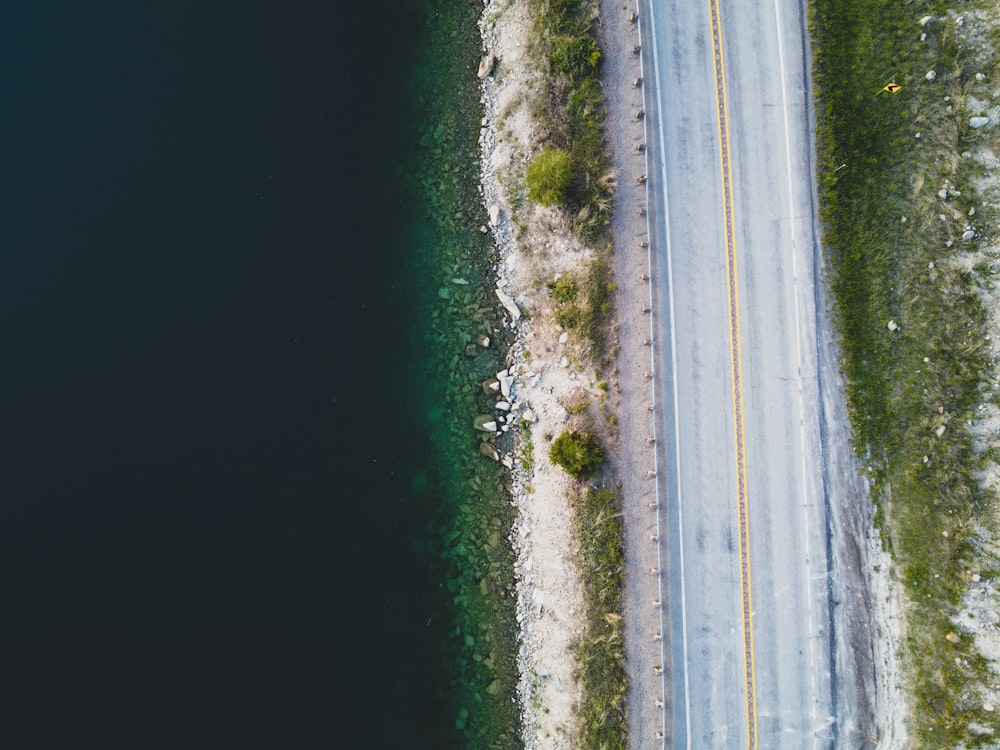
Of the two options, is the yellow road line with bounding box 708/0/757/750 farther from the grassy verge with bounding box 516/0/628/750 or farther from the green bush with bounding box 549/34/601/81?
the green bush with bounding box 549/34/601/81

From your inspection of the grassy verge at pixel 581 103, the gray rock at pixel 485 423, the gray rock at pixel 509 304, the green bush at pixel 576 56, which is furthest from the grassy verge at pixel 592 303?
the green bush at pixel 576 56

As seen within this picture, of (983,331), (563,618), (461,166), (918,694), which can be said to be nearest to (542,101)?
(461,166)

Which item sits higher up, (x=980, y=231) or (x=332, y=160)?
(x=332, y=160)

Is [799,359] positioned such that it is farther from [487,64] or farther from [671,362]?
[487,64]

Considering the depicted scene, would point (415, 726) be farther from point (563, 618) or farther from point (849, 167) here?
point (849, 167)

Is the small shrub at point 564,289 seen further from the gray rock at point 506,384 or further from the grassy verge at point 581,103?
the gray rock at point 506,384

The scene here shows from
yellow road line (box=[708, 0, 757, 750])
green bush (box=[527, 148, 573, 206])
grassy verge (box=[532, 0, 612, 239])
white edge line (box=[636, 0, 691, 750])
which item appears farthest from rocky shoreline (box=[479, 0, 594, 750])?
yellow road line (box=[708, 0, 757, 750])

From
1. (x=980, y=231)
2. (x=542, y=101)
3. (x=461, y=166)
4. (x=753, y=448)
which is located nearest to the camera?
(x=980, y=231)
